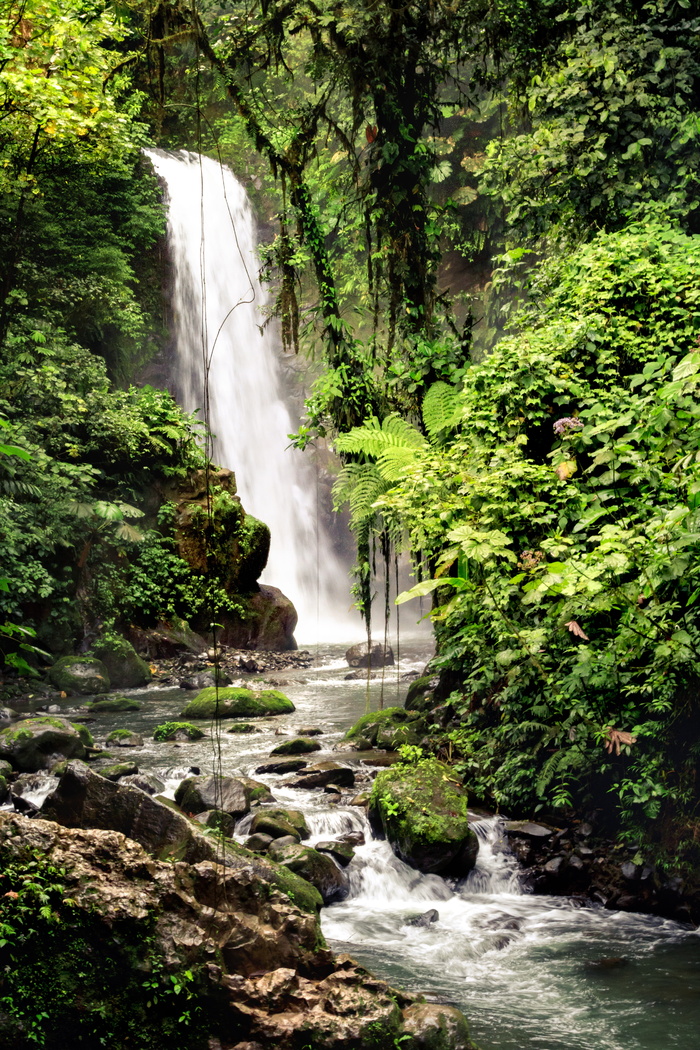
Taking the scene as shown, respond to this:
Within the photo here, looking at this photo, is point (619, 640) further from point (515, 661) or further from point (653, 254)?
point (653, 254)

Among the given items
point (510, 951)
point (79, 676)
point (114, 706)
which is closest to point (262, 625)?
point (79, 676)

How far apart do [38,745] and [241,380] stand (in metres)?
15.2

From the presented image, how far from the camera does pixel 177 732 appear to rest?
384 inches

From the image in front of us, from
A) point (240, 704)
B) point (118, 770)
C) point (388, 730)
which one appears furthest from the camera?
point (240, 704)

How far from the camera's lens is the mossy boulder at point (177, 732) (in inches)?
379

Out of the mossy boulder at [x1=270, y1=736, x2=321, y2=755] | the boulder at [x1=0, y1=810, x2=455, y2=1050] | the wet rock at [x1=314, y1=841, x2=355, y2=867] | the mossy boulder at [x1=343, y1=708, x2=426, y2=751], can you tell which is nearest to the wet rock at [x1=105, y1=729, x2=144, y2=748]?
the mossy boulder at [x1=270, y1=736, x2=321, y2=755]

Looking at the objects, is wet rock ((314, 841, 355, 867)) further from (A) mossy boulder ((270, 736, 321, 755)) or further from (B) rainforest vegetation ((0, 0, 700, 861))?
(A) mossy boulder ((270, 736, 321, 755))

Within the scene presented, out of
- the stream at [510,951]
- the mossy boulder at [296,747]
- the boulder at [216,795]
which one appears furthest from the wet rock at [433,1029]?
the mossy boulder at [296,747]

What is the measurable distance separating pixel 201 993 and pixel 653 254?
20.2 feet

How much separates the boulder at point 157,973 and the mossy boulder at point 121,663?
33.1 feet

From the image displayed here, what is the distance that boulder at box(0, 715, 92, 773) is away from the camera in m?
8.03

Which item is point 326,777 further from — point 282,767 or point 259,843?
point 259,843

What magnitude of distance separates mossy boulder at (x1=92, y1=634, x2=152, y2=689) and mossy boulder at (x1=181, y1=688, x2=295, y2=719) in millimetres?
2226

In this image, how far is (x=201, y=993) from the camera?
3.18m
